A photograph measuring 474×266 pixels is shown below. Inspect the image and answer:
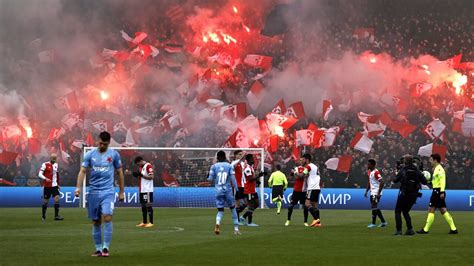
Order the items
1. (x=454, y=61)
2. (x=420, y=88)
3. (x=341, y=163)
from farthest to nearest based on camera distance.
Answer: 1. (x=420, y=88)
2. (x=454, y=61)
3. (x=341, y=163)

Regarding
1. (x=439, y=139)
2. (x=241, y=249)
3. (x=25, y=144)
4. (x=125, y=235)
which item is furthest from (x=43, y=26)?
(x=241, y=249)

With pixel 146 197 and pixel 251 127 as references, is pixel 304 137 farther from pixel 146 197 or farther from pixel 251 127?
pixel 146 197

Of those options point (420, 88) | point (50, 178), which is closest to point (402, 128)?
point (420, 88)

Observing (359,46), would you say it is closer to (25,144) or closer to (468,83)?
(468,83)

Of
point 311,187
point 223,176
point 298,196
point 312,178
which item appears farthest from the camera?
point 298,196

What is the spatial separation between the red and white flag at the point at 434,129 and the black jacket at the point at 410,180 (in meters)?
28.7

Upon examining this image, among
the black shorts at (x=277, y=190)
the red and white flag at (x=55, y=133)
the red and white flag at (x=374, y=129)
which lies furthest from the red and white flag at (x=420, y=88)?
the red and white flag at (x=55, y=133)

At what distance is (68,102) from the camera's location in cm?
6003

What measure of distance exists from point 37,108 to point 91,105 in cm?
369

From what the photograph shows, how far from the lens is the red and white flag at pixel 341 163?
166ft

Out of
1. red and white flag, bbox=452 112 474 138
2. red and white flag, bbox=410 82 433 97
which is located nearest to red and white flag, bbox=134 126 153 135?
red and white flag, bbox=410 82 433 97

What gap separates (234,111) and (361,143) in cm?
953

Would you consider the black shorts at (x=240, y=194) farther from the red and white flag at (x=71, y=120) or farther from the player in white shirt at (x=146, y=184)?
the red and white flag at (x=71, y=120)

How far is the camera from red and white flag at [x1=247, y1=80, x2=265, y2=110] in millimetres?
57594
